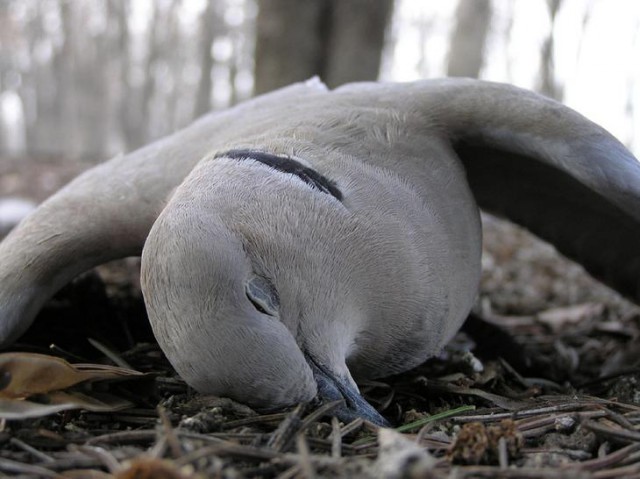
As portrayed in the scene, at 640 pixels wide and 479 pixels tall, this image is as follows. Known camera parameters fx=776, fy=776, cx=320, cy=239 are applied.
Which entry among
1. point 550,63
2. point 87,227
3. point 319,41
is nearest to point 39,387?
point 87,227

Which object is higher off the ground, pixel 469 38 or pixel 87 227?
pixel 87 227

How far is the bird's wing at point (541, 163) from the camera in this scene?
305 centimetres

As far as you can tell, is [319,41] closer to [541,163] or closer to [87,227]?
[541,163]

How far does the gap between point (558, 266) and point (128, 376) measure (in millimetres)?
5640

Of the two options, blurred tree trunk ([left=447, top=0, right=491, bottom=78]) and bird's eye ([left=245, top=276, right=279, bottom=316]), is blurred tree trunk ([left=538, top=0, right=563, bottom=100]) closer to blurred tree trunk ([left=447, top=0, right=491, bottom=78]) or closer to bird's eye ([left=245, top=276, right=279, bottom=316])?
blurred tree trunk ([left=447, top=0, right=491, bottom=78])

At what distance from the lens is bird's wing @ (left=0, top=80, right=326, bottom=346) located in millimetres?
3053

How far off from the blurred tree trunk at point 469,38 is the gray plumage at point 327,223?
793 centimetres

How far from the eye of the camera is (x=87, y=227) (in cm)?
316

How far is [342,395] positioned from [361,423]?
3.7 inches

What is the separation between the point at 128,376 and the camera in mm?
2467

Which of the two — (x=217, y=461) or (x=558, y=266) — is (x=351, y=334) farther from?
(x=558, y=266)

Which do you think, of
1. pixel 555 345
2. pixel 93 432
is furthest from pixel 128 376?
pixel 555 345

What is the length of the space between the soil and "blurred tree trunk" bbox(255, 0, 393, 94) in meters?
2.67

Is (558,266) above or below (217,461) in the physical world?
below
